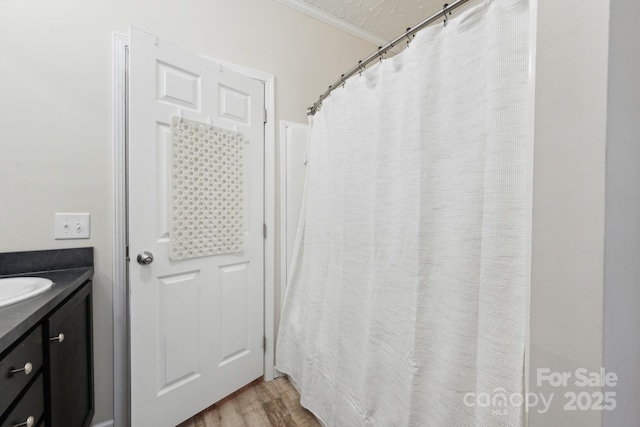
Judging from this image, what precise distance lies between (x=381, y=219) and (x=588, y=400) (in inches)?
27.2

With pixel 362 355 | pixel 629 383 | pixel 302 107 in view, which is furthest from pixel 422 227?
pixel 302 107

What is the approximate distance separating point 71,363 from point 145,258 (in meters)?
0.45

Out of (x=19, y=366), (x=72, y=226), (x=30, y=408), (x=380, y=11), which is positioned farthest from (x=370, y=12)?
(x=30, y=408)

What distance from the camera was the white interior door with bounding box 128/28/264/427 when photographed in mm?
1154

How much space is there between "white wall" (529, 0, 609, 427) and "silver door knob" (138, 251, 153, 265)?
4.62 feet

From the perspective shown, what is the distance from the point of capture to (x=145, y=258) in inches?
45.4

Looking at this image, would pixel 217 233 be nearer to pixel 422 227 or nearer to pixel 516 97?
pixel 422 227

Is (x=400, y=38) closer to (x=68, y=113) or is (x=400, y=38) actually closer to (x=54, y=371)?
(x=68, y=113)

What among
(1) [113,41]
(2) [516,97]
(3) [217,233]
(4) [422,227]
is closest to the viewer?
(2) [516,97]

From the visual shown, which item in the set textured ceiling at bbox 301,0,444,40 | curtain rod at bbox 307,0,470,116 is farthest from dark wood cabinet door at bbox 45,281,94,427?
textured ceiling at bbox 301,0,444,40

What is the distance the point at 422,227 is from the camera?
2.77ft

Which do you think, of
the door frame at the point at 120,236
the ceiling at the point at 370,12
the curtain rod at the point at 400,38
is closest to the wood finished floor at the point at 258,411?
the door frame at the point at 120,236

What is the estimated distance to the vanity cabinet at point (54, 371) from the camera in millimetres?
628

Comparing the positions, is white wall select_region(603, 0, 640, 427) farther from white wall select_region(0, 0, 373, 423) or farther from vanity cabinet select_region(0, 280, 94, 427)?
white wall select_region(0, 0, 373, 423)
